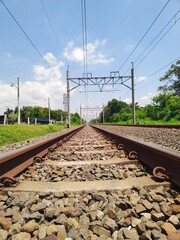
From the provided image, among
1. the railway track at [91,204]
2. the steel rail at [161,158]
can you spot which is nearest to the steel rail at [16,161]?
the railway track at [91,204]

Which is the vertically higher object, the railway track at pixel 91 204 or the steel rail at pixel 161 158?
the steel rail at pixel 161 158

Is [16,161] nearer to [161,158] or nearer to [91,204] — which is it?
[91,204]

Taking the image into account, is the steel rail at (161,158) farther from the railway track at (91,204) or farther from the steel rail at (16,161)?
the steel rail at (16,161)

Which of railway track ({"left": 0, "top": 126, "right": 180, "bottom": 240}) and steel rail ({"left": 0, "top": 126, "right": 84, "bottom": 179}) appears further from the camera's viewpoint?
steel rail ({"left": 0, "top": 126, "right": 84, "bottom": 179})

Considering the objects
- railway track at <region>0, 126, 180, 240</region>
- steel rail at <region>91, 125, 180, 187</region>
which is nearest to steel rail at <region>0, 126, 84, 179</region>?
railway track at <region>0, 126, 180, 240</region>

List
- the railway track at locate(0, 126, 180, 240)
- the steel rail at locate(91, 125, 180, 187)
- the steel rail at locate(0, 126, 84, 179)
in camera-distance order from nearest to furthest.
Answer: the railway track at locate(0, 126, 180, 240)
the steel rail at locate(91, 125, 180, 187)
the steel rail at locate(0, 126, 84, 179)

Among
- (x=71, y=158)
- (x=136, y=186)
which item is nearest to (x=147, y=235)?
(x=136, y=186)

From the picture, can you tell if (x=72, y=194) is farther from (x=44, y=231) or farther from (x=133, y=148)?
(x=133, y=148)

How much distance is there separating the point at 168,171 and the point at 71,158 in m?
2.09

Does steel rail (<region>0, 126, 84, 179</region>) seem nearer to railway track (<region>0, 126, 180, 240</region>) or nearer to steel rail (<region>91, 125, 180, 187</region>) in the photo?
railway track (<region>0, 126, 180, 240</region>)

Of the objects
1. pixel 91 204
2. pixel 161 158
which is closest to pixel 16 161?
pixel 91 204

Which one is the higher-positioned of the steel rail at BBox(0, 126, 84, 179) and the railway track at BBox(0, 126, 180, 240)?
the steel rail at BBox(0, 126, 84, 179)

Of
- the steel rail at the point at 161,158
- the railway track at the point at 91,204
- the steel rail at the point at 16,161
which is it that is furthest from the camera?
the steel rail at the point at 16,161

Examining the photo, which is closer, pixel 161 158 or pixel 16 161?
pixel 161 158
